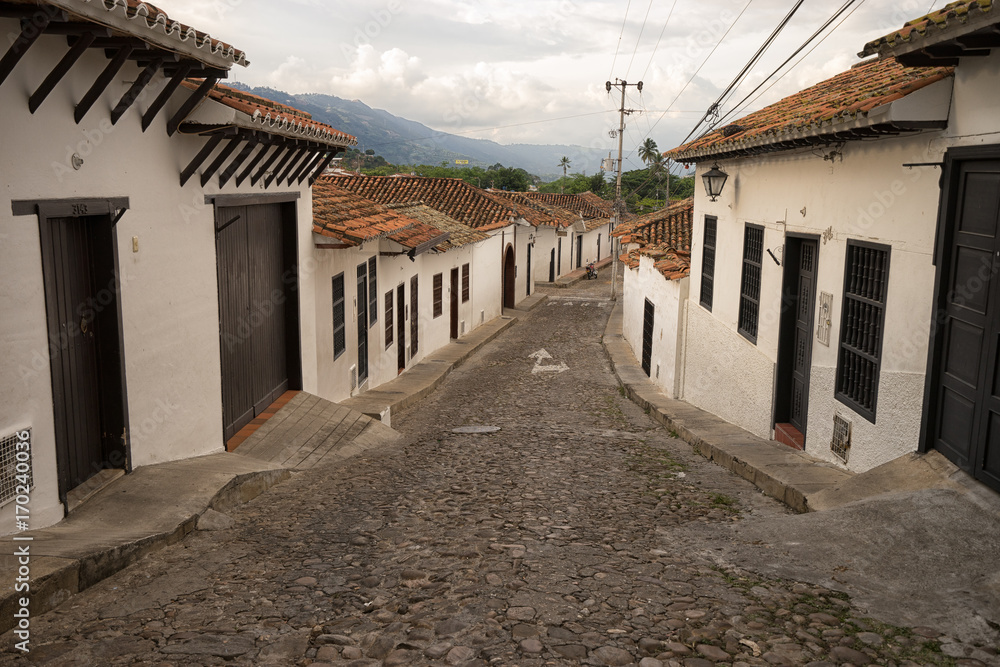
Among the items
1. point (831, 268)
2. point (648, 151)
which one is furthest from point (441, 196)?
point (648, 151)

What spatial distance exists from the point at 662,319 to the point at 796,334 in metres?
6.74

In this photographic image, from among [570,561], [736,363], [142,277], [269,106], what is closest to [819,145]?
[736,363]

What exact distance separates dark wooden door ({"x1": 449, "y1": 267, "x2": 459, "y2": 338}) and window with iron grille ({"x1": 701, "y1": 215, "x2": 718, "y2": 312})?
8609 millimetres

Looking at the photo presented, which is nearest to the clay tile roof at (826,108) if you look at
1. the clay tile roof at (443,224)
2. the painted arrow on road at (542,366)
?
the painted arrow on road at (542,366)

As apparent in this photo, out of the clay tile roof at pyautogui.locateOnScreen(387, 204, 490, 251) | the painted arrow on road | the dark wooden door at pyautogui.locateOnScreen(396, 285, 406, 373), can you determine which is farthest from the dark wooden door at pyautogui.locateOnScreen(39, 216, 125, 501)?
the clay tile roof at pyautogui.locateOnScreen(387, 204, 490, 251)

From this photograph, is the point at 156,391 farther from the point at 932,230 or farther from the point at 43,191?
the point at 932,230

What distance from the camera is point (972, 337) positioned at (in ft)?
16.3

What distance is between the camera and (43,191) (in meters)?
4.62

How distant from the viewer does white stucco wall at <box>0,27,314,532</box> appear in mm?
4398

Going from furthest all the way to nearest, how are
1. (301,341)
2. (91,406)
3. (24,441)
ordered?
(301,341), (91,406), (24,441)

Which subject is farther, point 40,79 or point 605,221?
point 605,221

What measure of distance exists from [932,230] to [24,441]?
19.3 ft

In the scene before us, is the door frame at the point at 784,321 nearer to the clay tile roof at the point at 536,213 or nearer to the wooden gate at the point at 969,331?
the wooden gate at the point at 969,331

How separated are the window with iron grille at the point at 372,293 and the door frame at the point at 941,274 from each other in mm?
8894
